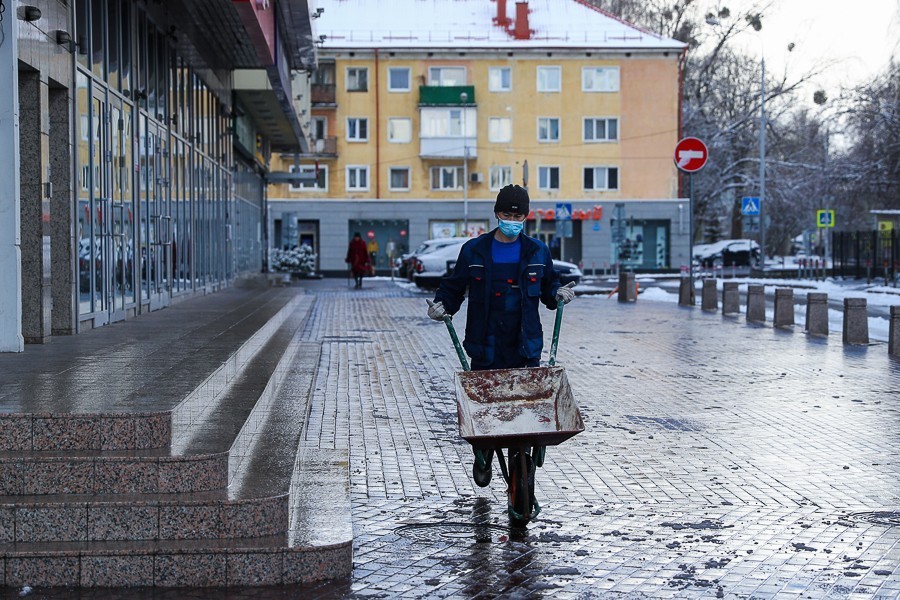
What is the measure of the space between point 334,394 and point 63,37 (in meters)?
4.26

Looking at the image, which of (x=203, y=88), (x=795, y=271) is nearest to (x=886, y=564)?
(x=203, y=88)

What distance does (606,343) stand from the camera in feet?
59.5

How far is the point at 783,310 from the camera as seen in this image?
21.6 metres

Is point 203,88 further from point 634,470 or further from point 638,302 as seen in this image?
point 634,470

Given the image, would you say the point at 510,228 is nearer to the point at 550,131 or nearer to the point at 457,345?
the point at 457,345

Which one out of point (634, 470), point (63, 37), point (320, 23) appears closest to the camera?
point (634, 470)

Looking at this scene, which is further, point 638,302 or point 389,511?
point 638,302

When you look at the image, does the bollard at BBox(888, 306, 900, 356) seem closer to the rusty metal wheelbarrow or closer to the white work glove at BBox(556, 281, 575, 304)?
the white work glove at BBox(556, 281, 575, 304)

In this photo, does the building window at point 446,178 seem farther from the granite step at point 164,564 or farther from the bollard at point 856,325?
the granite step at point 164,564

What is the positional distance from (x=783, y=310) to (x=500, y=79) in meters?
45.0

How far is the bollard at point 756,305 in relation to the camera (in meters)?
23.2

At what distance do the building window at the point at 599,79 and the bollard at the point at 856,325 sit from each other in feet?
158

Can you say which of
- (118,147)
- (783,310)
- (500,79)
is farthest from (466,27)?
(118,147)

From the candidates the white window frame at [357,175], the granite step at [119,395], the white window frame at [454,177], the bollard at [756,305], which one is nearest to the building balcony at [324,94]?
the white window frame at [357,175]
